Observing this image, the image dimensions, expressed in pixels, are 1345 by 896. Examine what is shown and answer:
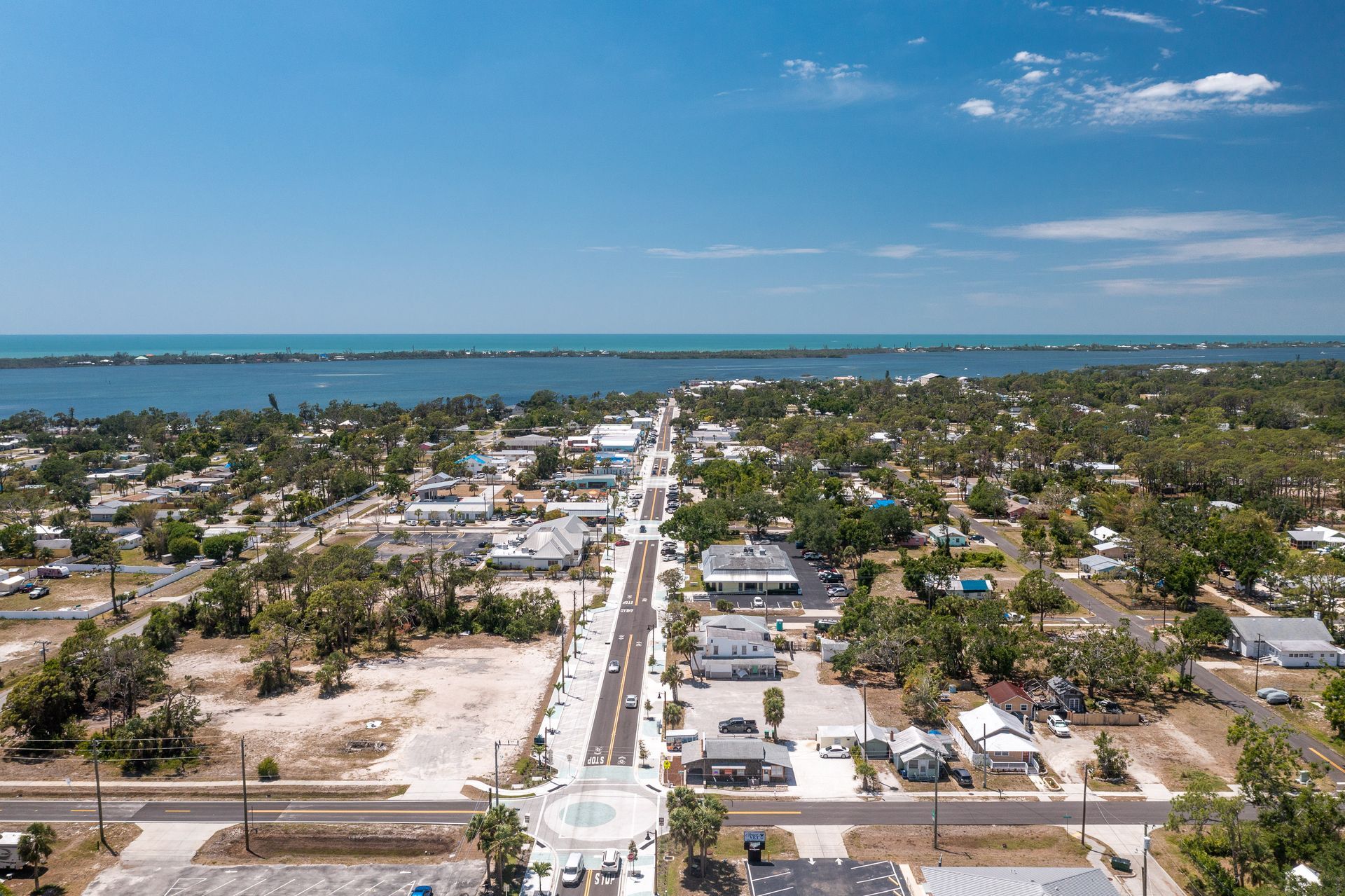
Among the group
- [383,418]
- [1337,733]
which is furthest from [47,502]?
[1337,733]

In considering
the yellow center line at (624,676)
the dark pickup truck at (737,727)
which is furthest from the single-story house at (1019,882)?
the yellow center line at (624,676)

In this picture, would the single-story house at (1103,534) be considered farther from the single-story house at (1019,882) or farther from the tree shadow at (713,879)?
the tree shadow at (713,879)

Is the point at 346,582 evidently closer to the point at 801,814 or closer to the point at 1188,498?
the point at 801,814

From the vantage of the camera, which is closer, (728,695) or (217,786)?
(217,786)

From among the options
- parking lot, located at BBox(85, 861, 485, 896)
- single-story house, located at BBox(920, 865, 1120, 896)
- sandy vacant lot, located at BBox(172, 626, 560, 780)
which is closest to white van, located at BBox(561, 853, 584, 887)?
parking lot, located at BBox(85, 861, 485, 896)

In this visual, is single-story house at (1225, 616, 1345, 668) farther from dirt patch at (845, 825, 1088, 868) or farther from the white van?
the white van

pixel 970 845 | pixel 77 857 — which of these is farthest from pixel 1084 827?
pixel 77 857
